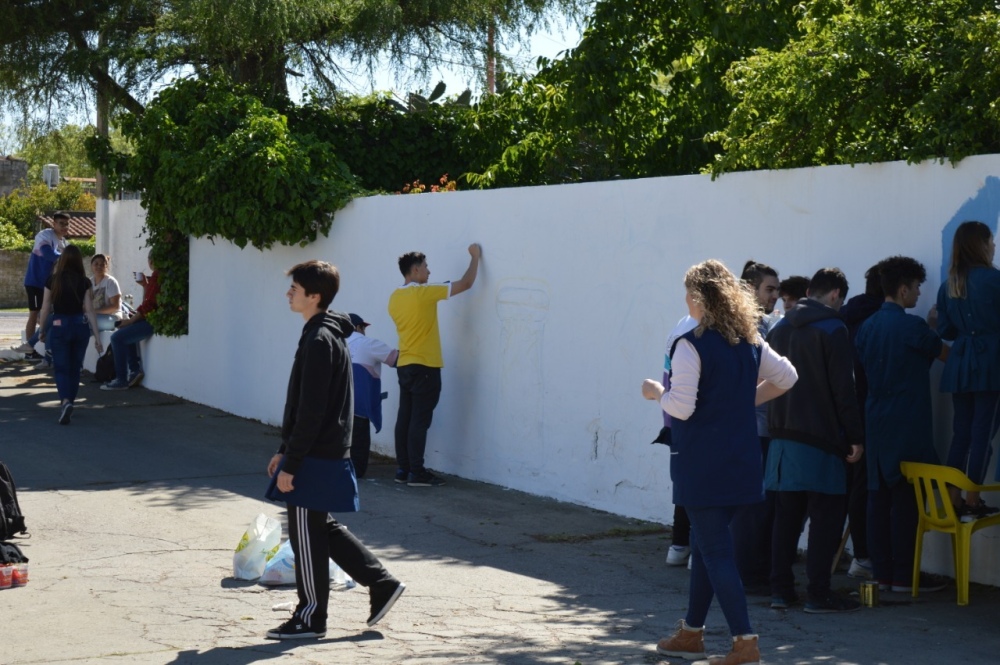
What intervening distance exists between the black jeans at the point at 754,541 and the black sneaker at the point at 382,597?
6.26 feet

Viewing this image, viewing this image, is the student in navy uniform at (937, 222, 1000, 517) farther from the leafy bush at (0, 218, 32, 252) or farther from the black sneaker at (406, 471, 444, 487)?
the leafy bush at (0, 218, 32, 252)

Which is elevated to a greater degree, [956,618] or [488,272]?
[488,272]

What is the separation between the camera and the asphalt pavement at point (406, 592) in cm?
562

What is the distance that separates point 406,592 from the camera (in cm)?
671

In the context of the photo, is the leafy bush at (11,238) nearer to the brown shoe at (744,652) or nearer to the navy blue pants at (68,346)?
the navy blue pants at (68,346)

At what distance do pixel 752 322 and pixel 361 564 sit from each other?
2.12 metres

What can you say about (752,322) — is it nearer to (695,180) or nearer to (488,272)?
(695,180)

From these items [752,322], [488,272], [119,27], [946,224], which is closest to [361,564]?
[752,322]

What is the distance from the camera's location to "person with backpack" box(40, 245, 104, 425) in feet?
40.2

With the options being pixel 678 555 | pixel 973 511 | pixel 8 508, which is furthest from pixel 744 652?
pixel 8 508

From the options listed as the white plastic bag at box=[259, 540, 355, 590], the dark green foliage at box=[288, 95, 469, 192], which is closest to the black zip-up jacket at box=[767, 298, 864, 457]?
the white plastic bag at box=[259, 540, 355, 590]

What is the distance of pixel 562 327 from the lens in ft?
30.7

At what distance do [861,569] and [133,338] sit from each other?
432 inches

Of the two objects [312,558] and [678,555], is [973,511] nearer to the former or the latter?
[678,555]
